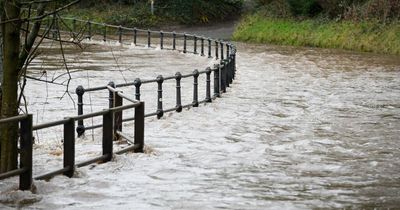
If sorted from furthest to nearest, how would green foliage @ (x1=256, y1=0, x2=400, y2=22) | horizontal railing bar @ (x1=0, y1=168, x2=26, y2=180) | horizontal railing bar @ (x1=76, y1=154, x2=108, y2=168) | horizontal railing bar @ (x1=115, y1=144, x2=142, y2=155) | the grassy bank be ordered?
1. green foliage @ (x1=256, y1=0, x2=400, y2=22)
2. the grassy bank
3. horizontal railing bar @ (x1=115, y1=144, x2=142, y2=155)
4. horizontal railing bar @ (x1=76, y1=154, x2=108, y2=168)
5. horizontal railing bar @ (x1=0, y1=168, x2=26, y2=180)

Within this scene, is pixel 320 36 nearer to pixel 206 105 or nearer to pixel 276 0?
pixel 276 0

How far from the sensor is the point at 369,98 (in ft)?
65.3

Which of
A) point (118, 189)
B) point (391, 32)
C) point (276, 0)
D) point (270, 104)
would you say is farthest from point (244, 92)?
point (276, 0)

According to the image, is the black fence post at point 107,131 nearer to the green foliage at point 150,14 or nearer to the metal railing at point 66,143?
the metal railing at point 66,143

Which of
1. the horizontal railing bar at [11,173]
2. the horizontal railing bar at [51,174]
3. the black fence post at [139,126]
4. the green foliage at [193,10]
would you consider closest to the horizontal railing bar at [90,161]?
the horizontal railing bar at [51,174]

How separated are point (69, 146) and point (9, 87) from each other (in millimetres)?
1119

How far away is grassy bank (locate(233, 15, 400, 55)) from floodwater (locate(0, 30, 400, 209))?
571 inches

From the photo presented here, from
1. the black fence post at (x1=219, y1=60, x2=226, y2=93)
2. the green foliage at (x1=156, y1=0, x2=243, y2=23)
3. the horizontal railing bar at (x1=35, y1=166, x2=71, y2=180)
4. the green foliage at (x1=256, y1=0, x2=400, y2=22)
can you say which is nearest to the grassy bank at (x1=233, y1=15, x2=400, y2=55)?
the green foliage at (x1=256, y1=0, x2=400, y2=22)

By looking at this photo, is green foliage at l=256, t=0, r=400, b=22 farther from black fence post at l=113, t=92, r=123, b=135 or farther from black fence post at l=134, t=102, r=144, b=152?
black fence post at l=134, t=102, r=144, b=152

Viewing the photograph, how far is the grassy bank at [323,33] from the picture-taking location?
36969 millimetres

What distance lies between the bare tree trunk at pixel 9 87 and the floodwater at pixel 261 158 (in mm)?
513

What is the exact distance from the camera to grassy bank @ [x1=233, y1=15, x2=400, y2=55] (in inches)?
1455

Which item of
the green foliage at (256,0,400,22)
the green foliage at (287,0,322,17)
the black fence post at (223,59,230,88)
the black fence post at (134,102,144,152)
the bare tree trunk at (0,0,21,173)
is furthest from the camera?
the green foliage at (287,0,322,17)

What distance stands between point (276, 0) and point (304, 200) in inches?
1679
